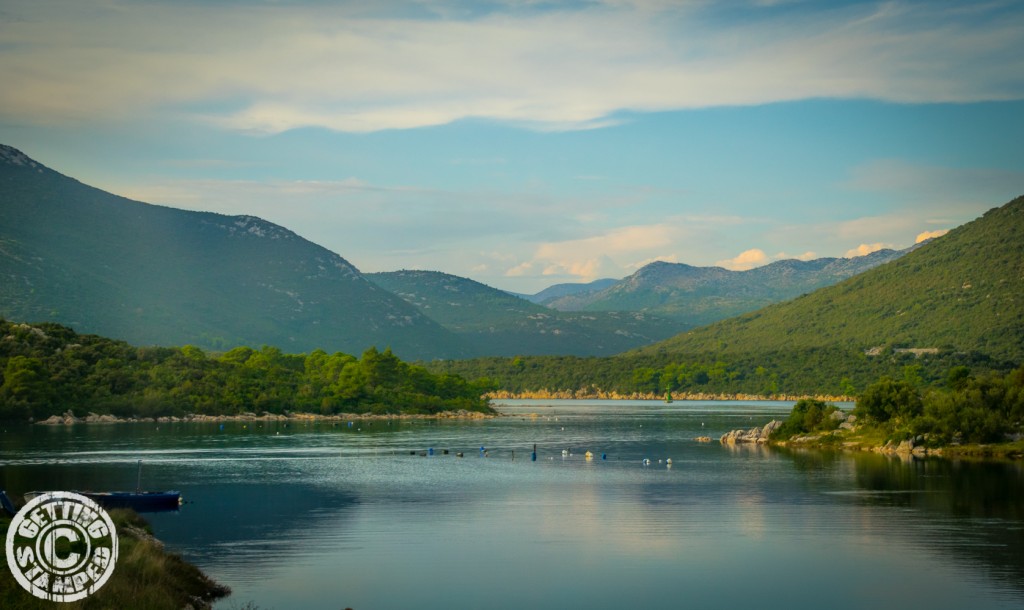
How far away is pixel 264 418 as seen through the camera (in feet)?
494

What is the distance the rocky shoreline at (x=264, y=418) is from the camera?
130 m

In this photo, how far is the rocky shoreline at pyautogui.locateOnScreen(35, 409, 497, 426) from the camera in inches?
5113

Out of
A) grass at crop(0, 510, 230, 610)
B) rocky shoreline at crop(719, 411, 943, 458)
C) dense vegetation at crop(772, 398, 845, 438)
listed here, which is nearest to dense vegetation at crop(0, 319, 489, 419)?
rocky shoreline at crop(719, 411, 943, 458)

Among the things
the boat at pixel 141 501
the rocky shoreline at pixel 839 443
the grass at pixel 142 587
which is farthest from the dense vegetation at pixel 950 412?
the grass at pixel 142 587

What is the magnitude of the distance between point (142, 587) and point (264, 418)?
127201 mm

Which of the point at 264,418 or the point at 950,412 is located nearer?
the point at 950,412

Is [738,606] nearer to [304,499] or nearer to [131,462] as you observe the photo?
[304,499]

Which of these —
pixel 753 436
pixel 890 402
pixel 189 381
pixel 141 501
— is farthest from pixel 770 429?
pixel 189 381

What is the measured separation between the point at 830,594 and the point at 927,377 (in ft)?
472

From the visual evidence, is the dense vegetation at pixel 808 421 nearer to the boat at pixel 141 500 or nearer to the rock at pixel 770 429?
the rock at pixel 770 429

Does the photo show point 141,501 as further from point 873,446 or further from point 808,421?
point 808,421

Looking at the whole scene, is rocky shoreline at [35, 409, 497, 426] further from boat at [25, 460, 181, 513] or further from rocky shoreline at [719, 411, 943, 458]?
boat at [25, 460, 181, 513]

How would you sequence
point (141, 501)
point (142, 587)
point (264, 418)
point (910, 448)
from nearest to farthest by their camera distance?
point (142, 587), point (141, 501), point (910, 448), point (264, 418)

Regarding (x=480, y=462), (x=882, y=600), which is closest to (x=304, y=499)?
(x=480, y=462)
